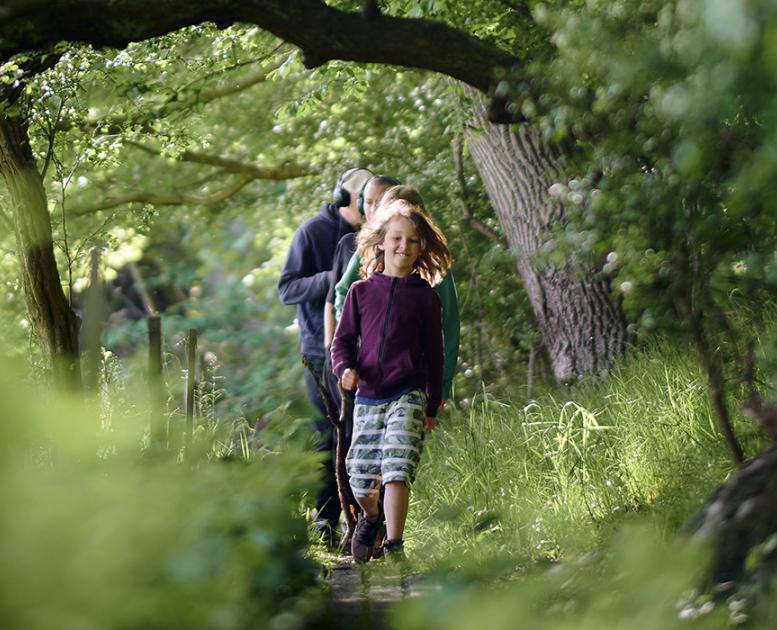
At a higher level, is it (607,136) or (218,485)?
(607,136)

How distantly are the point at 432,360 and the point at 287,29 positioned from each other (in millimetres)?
1798

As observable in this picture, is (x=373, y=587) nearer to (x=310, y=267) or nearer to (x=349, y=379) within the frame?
(x=349, y=379)

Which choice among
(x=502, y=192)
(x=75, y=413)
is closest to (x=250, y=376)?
(x=502, y=192)

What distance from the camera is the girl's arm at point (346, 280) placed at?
260 inches

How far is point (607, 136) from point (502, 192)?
441cm

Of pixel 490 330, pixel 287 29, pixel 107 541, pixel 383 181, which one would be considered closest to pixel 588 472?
pixel 383 181

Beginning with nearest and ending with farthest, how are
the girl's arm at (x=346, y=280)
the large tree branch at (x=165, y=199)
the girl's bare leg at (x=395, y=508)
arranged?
the girl's bare leg at (x=395, y=508), the girl's arm at (x=346, y=280), the large tree branch at (x=165, y=199)

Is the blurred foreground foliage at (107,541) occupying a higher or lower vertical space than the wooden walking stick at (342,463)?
lower

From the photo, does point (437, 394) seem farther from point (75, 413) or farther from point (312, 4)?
point (75, 413)

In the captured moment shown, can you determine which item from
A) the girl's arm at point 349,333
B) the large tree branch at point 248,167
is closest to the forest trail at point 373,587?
the girl's arm at point 349,333

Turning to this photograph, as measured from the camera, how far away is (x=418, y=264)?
6.30m

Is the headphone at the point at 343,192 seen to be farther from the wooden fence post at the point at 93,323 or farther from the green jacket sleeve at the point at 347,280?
the wooden fence post at the point at 93,323

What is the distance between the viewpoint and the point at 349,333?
244 inches

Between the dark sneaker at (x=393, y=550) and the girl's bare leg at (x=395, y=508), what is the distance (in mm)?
29
